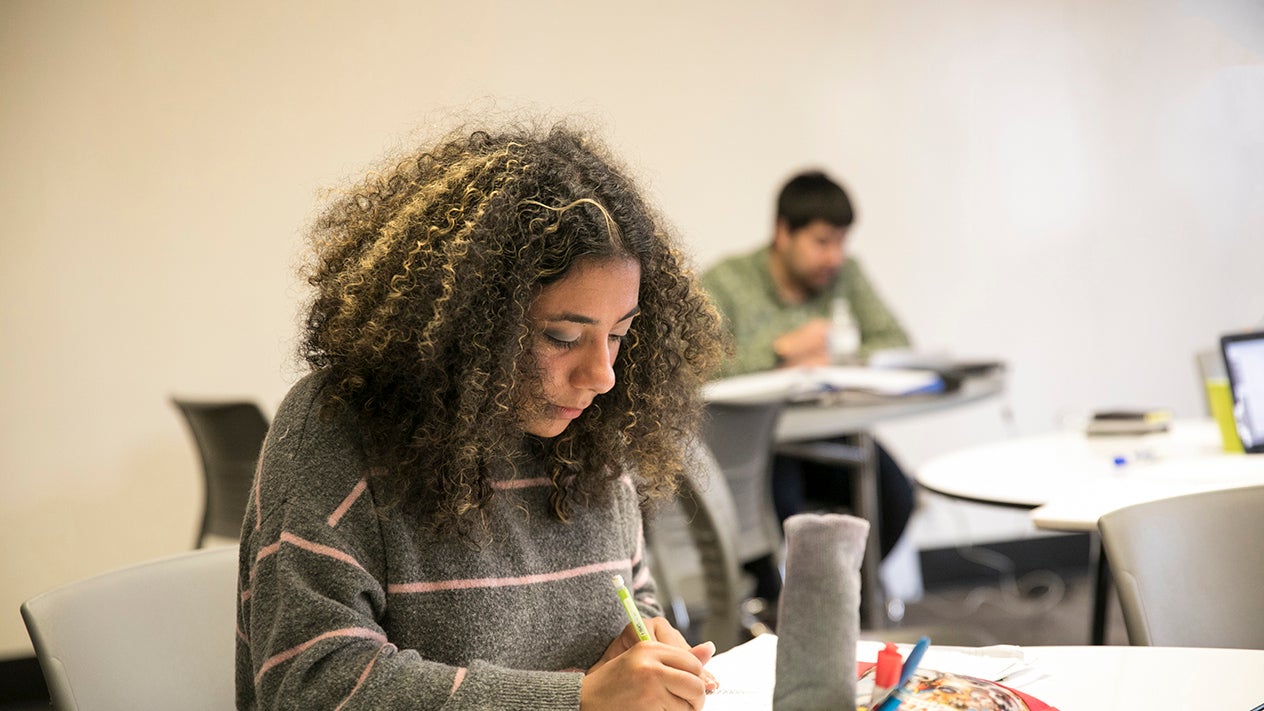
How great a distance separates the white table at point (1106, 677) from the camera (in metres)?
1.10

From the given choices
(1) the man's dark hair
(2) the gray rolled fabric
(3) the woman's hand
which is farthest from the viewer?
(1) the man's dark hair

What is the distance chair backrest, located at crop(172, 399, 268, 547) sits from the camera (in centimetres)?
286

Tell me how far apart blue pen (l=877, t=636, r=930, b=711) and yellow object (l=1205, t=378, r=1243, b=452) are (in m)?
1.64

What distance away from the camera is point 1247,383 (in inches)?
89.0

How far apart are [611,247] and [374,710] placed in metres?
0.50

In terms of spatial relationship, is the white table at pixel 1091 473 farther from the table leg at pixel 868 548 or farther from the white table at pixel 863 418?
the table leg at pixel 868 548

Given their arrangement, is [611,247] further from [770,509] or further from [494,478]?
[770,509]

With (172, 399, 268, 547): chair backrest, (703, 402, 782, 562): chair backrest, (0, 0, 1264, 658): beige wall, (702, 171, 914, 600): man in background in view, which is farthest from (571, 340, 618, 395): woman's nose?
(702, 171, 914, 600): man in background

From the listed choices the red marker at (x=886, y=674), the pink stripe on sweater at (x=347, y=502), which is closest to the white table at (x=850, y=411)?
the pink stripe on sweater at (x=347, y=502)

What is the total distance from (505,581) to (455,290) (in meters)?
0.30

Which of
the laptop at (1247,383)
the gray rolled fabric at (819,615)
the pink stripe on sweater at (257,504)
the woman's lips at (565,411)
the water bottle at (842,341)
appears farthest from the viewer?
the water bottle at (842,341)

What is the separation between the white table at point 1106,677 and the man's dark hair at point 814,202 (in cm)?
254

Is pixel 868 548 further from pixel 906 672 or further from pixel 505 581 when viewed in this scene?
pixel 906 672

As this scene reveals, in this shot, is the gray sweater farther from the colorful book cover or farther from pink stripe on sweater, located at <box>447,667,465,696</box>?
the colorful book cover
